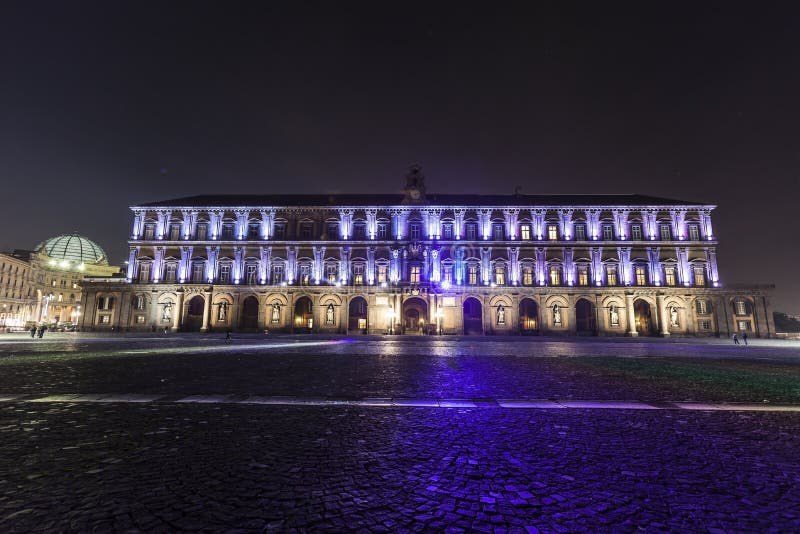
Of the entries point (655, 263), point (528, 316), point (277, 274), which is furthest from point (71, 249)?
point (655, 263)

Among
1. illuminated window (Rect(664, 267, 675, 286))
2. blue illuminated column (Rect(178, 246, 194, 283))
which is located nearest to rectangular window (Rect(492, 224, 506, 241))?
illuminated window (Rect(664, 267, 675, 286))

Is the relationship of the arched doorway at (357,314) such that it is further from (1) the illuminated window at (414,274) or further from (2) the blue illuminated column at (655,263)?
(2) the blue illuminated column at (655,263)

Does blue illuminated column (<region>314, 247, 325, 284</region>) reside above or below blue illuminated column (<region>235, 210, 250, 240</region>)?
below

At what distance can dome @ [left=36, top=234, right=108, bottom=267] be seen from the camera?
94.6 metres

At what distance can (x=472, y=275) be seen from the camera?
42.6 m

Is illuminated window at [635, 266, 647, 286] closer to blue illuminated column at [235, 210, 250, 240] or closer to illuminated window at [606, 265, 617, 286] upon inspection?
illuminated window at [606, 265, 617, 286]

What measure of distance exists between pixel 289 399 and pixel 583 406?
4.99 m

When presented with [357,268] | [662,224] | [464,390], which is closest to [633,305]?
[662,224]

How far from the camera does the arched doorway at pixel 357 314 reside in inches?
1702

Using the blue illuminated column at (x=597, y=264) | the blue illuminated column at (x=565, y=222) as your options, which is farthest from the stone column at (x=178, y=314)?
the blue illuminated column at (x=597, y=264)

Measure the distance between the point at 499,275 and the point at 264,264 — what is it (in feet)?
88.6

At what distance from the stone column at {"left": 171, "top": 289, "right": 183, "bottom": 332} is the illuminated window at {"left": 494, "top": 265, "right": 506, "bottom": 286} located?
35972mm

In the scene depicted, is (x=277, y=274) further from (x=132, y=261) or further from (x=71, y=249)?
(x=71, y=249)

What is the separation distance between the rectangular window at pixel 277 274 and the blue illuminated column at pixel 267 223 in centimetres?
378
